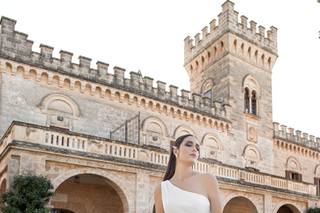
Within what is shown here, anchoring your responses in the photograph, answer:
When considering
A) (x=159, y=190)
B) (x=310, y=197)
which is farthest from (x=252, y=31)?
(x=159, y=190)

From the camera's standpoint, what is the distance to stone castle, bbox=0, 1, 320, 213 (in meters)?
16.0

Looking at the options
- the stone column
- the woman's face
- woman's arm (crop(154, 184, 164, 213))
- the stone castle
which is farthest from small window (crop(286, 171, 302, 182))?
woman's arm (crop(154, 184, 164, 213))

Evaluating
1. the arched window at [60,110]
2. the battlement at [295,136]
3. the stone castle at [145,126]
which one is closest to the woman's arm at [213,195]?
the stone castle at [145,126]

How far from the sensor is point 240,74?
2655cm

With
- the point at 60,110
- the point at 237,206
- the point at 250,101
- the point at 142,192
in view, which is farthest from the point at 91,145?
the point at 250,101

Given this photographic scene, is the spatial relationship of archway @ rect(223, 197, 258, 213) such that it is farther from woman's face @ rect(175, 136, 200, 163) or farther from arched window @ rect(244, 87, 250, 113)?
woman's face @ rect(175, 136, 200, 163)

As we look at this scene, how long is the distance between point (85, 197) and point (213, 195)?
16.5 m

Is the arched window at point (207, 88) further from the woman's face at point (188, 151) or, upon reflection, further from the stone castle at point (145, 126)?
the woman's face at point (188, 151)

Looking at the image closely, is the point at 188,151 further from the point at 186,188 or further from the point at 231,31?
the point at 231,31

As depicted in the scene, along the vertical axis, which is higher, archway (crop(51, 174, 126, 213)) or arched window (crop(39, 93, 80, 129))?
arched window (crop(39, 93, 80, 129))

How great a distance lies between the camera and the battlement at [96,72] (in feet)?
60.8

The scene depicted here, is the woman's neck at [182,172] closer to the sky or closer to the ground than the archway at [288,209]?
closer to the ground

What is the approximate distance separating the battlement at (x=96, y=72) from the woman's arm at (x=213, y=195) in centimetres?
1631

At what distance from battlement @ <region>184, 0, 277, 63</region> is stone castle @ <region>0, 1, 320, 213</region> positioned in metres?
0.06
